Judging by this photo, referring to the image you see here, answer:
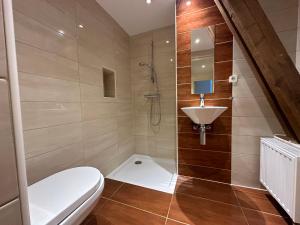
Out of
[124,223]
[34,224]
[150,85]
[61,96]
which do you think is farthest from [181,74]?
[34,224]

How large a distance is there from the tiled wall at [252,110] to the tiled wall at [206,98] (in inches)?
3.1

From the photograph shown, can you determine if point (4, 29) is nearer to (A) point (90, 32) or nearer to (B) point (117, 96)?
(A) point (90, 32)

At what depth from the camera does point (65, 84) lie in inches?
53.0

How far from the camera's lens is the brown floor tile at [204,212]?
3.88ft

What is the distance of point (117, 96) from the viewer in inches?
86.7

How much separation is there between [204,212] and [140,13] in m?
2.52

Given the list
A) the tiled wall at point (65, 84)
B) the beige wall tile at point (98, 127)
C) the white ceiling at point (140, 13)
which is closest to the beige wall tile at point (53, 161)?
the tiled wall at point (65, 84)

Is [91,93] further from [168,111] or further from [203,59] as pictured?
[203,59]

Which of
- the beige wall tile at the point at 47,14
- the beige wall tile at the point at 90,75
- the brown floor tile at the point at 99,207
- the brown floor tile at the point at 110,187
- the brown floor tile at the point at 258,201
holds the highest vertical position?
the beige wall tile at the point at 47,14

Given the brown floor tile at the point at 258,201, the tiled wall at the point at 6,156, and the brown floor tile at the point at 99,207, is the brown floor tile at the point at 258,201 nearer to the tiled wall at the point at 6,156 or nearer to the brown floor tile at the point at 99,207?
the brown floor tile at the point at 99,207

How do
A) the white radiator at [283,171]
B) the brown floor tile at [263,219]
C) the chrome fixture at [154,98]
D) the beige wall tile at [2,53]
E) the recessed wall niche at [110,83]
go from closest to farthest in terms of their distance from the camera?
the beige wall tile at [2,53] → the white radiator at [283,171] → the brown floor tile at [263,219] → the recessed wall niche at [110,83] → the chrome fixture at [154,98]

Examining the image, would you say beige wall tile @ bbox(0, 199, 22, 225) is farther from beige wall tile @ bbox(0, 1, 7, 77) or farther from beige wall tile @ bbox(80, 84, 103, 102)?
beige wall tile @ bbox(80, 84, 103, 102)

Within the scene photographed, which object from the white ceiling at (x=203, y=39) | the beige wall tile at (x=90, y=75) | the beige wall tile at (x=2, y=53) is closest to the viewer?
the beige wall tile at (x=2, y=53)

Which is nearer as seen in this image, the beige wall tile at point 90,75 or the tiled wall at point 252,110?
the tiled wall at point 252,110
